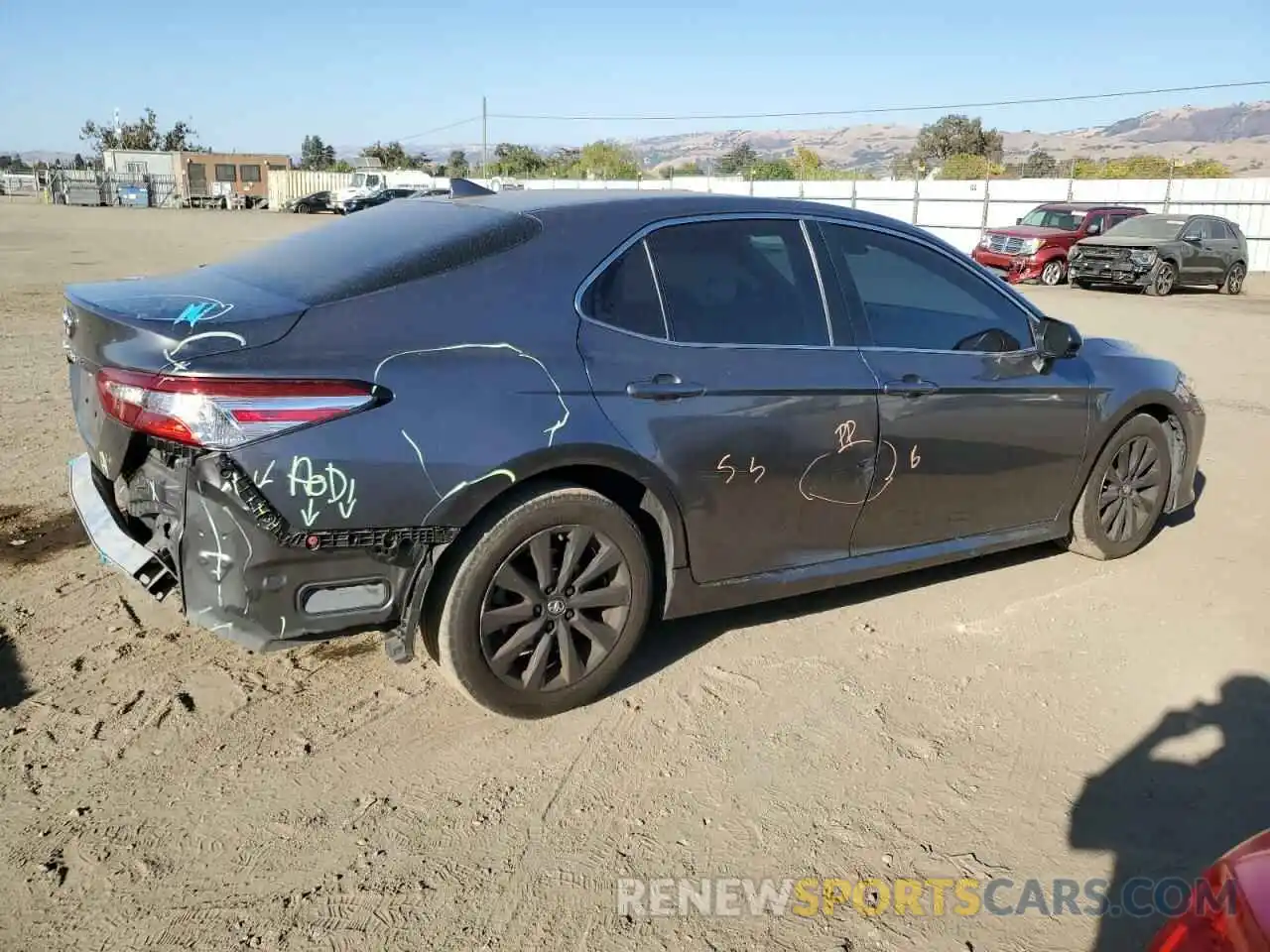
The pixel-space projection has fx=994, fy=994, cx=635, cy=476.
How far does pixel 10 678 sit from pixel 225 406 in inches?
63.1

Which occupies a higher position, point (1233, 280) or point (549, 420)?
point (549, 420)

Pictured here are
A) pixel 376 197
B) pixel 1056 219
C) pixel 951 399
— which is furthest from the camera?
pixel 376 197

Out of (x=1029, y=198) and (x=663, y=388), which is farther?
Answer: (x=1029, y=198)

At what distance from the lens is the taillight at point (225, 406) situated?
2.71 m

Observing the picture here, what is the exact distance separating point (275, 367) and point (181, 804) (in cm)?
130

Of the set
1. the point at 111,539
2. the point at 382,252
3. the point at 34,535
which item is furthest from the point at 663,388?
the point at 34,535

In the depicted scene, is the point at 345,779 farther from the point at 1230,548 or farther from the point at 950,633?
the point at 1230,548

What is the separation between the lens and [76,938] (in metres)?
2.37

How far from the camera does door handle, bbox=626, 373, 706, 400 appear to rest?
10.8ft

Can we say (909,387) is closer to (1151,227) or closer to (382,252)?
(382,252)

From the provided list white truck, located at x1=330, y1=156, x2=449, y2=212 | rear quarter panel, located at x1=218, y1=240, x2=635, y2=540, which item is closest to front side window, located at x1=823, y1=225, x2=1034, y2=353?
rear quarter panel, located at x1=218, y1=240, x2=635, y2=540

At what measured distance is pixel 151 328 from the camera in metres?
2.87

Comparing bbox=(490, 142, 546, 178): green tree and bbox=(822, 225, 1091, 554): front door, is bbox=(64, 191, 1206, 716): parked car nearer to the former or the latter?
bbox=(822, 225, 1091, 554): front door

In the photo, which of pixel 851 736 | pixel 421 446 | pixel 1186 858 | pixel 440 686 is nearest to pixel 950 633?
pixel 851 736
